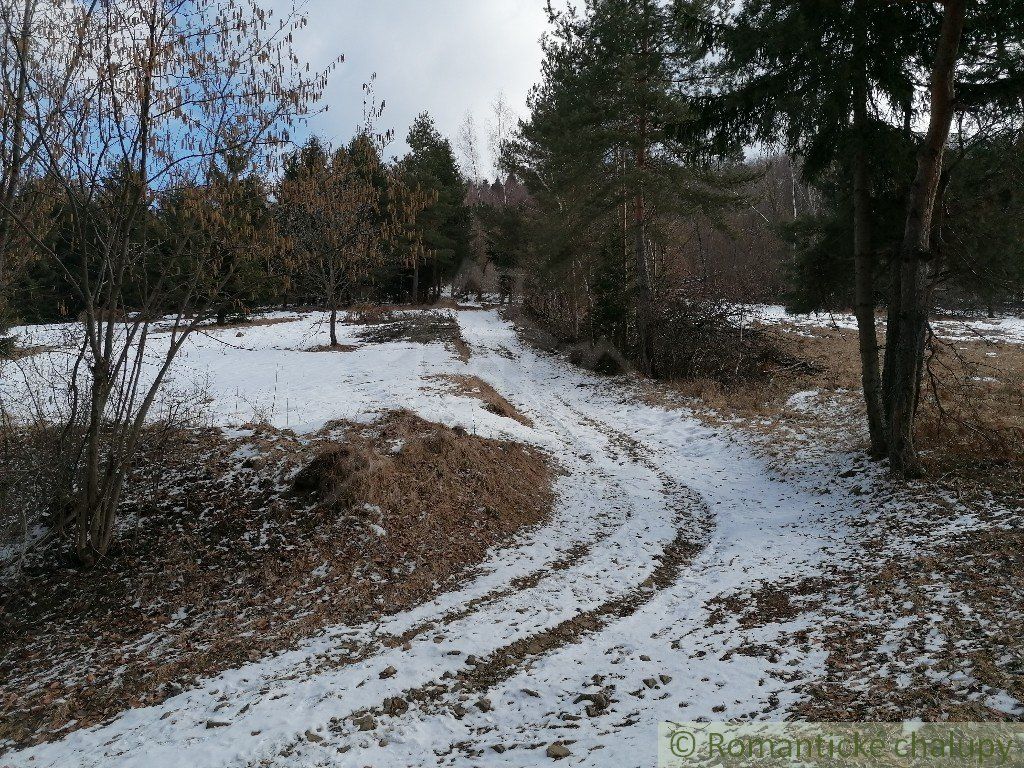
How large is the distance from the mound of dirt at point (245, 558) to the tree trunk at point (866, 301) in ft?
18.3

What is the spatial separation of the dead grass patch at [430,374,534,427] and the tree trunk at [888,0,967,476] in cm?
Answer: 725

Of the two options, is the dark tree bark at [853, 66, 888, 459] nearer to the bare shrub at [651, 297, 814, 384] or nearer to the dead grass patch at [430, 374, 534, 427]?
the dead grass patch at [430, 374, 534, 427]

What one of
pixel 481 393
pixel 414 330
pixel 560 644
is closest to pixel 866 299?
pixel 560 644

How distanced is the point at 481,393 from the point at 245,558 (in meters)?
7.58

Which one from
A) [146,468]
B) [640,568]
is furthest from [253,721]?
[146,468]

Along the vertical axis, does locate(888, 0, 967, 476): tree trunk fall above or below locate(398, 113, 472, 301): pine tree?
below

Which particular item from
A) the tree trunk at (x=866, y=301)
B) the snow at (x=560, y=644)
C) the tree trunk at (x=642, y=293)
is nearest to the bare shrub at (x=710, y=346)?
the tree trunk at (x=642, y=293)

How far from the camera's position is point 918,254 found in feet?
24.0

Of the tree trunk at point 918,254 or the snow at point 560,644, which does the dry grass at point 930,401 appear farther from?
the snow at point 560,644

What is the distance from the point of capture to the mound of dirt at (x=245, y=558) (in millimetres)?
5121

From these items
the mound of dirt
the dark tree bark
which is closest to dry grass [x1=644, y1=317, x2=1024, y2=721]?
the dark tree bark

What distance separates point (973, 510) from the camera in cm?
641

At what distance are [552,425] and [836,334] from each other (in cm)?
1749

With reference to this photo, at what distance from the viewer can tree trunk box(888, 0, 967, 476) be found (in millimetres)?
6484
